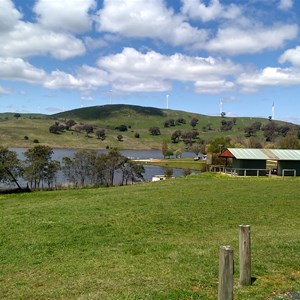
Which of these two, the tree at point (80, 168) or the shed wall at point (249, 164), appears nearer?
the shed wall at point (249, 164)

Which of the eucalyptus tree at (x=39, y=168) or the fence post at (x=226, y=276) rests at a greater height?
the fence post at (x=226, y=276)

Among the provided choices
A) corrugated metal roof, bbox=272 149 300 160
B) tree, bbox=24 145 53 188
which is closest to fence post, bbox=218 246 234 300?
corrugated metal roof, bbox=272 149 300 160

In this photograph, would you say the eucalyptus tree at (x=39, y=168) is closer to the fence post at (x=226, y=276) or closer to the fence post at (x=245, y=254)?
the fence post at (x=245, y=254)

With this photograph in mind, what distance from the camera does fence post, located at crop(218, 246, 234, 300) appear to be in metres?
8.19

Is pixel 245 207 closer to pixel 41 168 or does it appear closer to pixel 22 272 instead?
pixel 22 272

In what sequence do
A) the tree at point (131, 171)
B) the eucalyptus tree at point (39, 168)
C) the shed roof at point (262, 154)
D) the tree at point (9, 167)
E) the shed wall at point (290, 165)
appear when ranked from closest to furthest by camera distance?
1. the shed roof at point (262, 154)
2. the shed wall at point (290, 165)
3. the tree at point (9, 167)
4. the eucalyptus tree at point (39, 168)
5. the tree at point (131, 171)

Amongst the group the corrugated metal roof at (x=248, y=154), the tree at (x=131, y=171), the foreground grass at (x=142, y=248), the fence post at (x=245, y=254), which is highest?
the corrugated metal roof at (x=248, y=154)

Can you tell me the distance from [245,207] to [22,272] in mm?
16936

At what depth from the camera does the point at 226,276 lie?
27.0 feet

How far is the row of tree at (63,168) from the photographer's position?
69.7 meters

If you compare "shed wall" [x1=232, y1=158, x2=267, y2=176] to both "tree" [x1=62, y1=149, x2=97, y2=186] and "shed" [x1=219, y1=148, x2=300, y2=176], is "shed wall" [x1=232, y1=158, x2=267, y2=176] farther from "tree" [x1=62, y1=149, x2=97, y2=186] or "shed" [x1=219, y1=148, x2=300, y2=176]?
"tree" [x1=62, y1=149, x2=97, y2=186]

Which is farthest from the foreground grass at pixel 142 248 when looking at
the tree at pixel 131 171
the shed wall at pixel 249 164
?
the tree at pixel 131 171

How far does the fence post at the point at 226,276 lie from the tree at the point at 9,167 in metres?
62.4

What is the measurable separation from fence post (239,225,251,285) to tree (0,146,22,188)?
6088 centimetres
